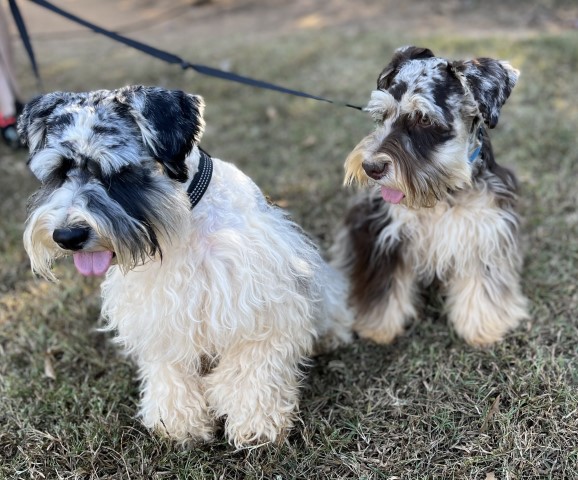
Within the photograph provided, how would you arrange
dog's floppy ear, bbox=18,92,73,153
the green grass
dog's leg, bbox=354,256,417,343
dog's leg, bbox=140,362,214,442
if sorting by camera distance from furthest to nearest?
dog's leg, bbox=354,256,417,343 → dog's leg, bbox=140,362,214,442 → the green grass → dog's floppy ear, bbox=18,92,73,153

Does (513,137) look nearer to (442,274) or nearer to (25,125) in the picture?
(442,274)

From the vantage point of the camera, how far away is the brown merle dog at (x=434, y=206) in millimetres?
3111

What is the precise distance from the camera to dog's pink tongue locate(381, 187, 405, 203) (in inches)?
128

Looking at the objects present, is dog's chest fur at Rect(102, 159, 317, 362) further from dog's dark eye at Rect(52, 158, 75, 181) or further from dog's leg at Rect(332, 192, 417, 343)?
dog's leg at Rect(332, 192, 417, 343)

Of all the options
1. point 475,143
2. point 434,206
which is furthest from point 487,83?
point 434,206

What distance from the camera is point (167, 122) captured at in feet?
8.32

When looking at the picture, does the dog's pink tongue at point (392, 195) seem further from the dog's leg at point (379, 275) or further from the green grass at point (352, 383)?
the green grass at point (352, 383)

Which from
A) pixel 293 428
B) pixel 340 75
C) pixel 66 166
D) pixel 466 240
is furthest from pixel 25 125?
pixel 340 75

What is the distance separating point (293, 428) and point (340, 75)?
568cm

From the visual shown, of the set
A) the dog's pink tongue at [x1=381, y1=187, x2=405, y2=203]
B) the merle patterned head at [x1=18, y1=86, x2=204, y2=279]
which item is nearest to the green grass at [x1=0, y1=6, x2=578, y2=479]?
the dog's pink tongue at [x1=381, y1=187, x2=405, y2=203]

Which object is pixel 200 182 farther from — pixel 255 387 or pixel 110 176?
pixel 255 387

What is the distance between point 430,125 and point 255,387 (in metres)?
1.70

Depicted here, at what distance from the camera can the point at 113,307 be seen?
302 cm

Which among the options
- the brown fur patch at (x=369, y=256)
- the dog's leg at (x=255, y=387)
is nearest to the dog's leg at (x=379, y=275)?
the brown fur patch at (x=369, y=256)
